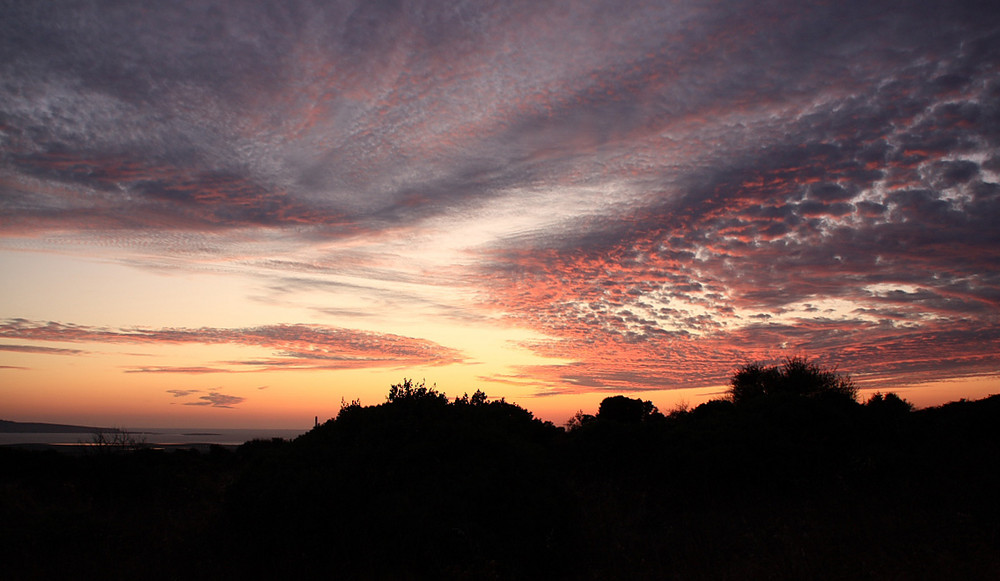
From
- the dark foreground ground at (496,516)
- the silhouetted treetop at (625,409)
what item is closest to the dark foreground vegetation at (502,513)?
the dark foreground ground at (496,516)

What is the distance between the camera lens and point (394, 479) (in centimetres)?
1078

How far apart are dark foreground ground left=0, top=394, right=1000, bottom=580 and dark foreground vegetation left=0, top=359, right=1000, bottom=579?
38mm

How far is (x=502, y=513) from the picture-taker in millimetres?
10211

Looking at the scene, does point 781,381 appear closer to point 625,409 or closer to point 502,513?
point 625,409

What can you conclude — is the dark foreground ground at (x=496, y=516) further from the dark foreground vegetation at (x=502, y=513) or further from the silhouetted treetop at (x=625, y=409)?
the silhouetted treetop at (x=625, y=409)

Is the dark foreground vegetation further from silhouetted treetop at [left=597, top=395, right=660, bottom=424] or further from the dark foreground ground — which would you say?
silhouetted treetop at [left=597, top=395, right=660, bottom=424]

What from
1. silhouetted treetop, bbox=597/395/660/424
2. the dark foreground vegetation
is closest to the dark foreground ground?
the dark foreground vegetation

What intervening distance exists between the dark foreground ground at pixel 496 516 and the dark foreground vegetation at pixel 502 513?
4 cm

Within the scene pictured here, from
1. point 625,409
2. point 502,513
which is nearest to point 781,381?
point 625,409

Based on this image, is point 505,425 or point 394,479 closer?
point 394,479

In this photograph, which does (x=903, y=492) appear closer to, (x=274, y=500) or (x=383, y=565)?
(x=383, y=565)

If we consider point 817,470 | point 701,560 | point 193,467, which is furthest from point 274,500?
point 193,467

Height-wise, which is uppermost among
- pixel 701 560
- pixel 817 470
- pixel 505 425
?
pixel 505 425

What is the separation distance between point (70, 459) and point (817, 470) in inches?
1107
